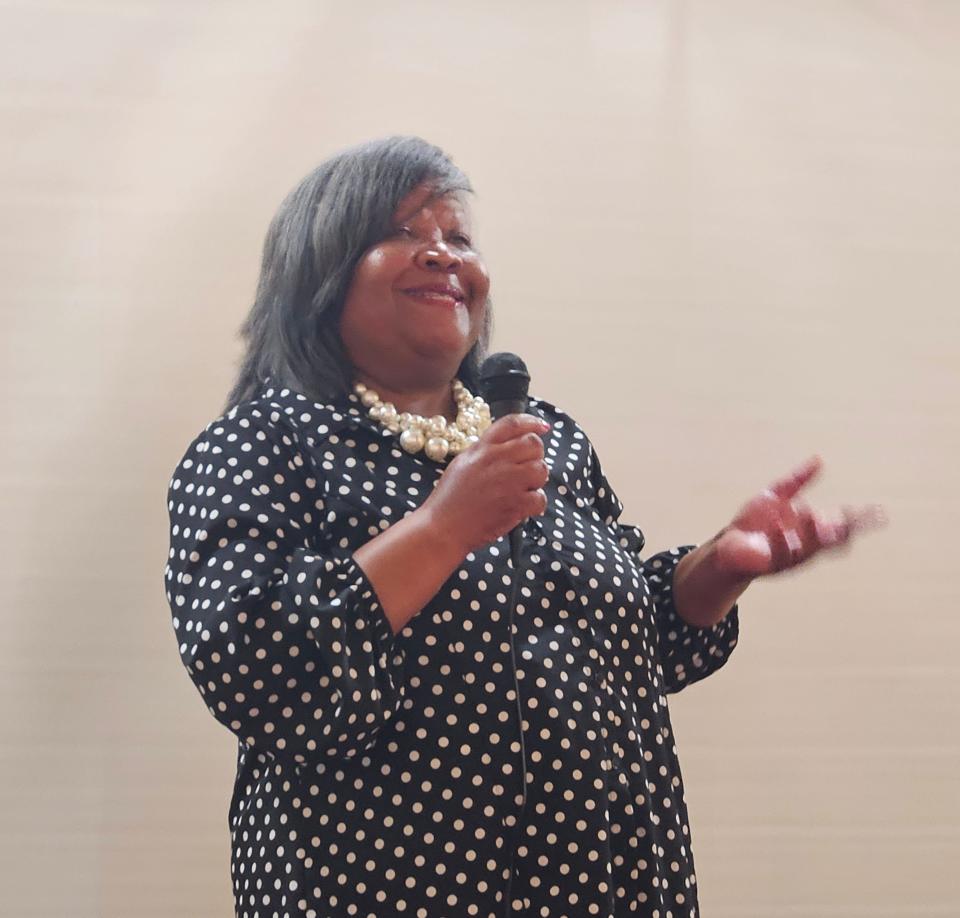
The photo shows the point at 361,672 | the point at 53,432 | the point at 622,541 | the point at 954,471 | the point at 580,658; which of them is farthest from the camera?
the point at 954,471

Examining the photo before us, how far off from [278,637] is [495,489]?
9.4 inches

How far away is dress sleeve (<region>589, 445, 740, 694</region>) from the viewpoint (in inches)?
58.7

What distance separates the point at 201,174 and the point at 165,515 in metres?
0.57

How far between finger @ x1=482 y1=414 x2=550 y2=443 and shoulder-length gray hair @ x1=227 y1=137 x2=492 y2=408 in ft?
0.93

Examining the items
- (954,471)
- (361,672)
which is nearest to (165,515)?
(361,672)

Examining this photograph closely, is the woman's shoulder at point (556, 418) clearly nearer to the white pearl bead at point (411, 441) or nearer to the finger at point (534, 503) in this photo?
the white pearl bead at point (411, 441)

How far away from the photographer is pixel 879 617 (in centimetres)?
213

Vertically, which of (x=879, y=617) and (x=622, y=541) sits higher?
(x=622, y=541)

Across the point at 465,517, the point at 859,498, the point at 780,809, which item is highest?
the point at 465,517

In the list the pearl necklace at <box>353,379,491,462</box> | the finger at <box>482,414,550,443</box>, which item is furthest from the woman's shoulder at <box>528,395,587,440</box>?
the finger at <box>482,414,550,443</box>

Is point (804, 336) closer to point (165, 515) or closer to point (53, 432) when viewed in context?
point (165, 515)

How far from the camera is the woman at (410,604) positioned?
3.64 feet

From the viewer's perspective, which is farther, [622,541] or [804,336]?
[804,336]

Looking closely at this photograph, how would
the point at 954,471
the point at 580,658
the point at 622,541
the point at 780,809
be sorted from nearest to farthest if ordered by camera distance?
the point at 580,658 < the point at 622,541 < the point at 780,809 < the point at 954,471
